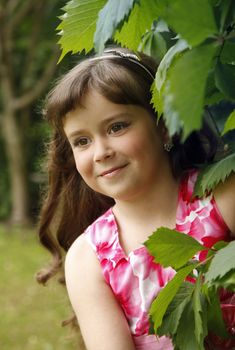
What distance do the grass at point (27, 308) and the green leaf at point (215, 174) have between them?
1087mm

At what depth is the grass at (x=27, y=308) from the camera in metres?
4.73

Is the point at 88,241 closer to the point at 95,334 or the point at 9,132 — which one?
the point at 95,334

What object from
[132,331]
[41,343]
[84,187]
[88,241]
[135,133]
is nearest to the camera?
[135,133]

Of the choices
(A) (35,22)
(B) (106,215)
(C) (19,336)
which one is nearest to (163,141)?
(B) (106,215)

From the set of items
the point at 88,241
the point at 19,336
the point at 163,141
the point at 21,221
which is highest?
the point at 163,141

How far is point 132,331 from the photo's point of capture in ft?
5.65

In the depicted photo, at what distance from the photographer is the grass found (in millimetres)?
4727

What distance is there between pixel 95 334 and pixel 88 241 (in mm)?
262

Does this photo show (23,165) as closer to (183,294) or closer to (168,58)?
(183,294)

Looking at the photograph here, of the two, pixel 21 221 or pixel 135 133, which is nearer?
pixel 135 133

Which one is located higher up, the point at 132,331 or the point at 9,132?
the point at 132,331

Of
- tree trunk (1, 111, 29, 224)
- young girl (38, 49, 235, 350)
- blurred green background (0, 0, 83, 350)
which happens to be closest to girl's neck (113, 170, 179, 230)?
young girl (38, 49, 235, 350)

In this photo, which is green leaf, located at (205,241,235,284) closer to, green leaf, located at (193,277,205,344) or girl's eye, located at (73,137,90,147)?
green leaf, located at (193,277,205,344)

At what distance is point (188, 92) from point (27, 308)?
5447mm
